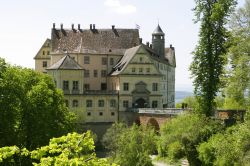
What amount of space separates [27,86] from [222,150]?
16.2 meters

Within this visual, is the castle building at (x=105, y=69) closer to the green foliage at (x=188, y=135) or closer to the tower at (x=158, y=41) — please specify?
the tower at (x=158, y=41)

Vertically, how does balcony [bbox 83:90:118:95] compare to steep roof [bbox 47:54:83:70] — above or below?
below

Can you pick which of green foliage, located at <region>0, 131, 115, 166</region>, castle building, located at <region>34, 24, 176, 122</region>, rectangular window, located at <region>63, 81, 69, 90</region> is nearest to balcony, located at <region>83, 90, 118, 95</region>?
castle building, located at <region>34, 24, 176, 122</region>

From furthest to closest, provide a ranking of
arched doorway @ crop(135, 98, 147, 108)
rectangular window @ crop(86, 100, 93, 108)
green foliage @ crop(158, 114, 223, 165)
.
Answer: arched doorway @ crop(135, 98, 147, 108)
rectangular window @ crop(86, 100, 93, 108)
green foliage @ crop(158, 114, 223, 165)

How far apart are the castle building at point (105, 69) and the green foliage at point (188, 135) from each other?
2299 centimetres

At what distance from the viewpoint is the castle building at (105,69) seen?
226 ft

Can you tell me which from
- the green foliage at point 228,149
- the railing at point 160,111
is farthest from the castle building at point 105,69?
the green foliage at point 228,149

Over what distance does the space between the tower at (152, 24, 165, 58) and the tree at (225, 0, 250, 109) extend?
46.0 meters

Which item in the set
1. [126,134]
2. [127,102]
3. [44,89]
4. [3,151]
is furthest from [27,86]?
[127,102]

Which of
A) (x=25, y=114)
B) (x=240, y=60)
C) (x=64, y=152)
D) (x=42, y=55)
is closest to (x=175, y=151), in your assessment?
(x=240, y=60)

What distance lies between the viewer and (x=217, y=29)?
1741 inches

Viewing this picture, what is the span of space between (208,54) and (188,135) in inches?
319

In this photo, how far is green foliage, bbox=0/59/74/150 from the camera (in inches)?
1215

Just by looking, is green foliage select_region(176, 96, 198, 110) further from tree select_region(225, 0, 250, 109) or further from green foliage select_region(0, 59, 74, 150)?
green foliage select_region(0, 59, 74, 150)
